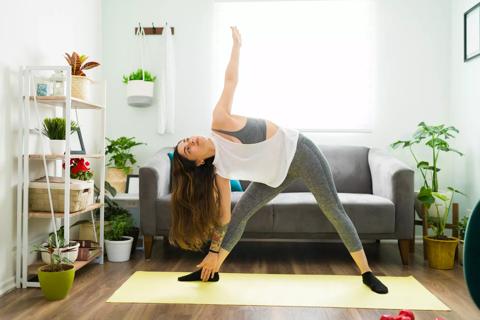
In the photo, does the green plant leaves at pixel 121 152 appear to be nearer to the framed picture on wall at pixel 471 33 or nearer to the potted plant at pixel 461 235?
the potted plant at pixel 461 235

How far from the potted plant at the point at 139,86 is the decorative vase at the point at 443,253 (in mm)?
2448

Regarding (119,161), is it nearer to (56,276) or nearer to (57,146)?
(57,146)

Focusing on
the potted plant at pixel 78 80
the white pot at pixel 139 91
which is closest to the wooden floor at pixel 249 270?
the potted plant at pixel 78 80

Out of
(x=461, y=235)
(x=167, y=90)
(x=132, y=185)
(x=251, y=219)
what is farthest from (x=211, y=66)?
(x=461, y=235)

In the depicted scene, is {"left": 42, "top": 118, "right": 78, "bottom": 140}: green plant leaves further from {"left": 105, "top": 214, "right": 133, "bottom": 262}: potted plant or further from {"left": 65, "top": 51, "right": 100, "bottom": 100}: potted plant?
{"left": 105, "top": 214, "right": 133, "bottom": 262}: potted plant

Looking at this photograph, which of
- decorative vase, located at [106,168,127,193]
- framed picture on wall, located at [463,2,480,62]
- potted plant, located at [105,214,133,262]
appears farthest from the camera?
decorative vase, located at [106,168,127,193]

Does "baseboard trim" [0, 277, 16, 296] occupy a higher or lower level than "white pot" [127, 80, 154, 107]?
lower

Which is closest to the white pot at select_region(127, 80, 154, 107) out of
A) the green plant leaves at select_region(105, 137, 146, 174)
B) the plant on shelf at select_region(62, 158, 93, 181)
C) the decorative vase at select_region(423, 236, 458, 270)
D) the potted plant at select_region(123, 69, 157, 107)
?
the potted plant at select_region(123, 69, 157, 107)

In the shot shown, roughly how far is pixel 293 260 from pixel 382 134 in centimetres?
144

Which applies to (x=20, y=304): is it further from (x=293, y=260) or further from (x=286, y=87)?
(x=286, y=87)

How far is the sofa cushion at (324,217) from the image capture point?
2865 millimetres

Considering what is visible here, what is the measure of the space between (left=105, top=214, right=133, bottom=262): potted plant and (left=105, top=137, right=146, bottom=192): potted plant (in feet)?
1.40

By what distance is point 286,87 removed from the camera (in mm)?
3799

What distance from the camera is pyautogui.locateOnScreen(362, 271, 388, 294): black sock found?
7.40ft
